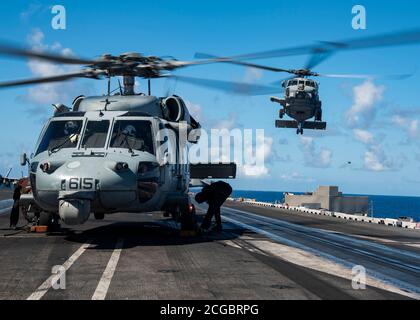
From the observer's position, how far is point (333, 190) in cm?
7838

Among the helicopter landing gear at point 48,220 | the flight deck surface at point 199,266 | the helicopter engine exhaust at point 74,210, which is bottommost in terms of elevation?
the flight deck surface at point 199,266

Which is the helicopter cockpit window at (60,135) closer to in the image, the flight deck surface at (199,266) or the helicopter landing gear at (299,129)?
the flight deck surface at (199,266)

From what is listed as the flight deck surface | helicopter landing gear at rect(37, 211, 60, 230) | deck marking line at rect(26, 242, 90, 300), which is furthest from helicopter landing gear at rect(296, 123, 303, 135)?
deck marking line at rect(26, 242, 90, 300)

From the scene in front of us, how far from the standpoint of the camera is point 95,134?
1438cm

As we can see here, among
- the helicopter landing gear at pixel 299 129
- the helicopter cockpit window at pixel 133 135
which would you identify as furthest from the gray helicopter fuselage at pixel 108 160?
the helicopter landing gear at pixel 299 129

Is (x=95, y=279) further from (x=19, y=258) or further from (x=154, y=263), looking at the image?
(x=19, y=258)

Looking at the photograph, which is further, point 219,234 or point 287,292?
point 219,234

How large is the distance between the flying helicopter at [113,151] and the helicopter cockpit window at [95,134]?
0.03m

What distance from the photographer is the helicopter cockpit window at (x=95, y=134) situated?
1412 centimetres

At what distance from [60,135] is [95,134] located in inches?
40.7

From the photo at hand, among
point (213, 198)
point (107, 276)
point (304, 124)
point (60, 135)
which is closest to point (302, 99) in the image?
point (304, 124)

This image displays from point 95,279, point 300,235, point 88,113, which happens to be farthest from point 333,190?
point 95,279

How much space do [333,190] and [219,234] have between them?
63689mm

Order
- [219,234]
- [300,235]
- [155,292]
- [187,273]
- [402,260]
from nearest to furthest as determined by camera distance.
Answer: [155,292] → [187,273] → [402,260] → [219,234] → [300,235]
